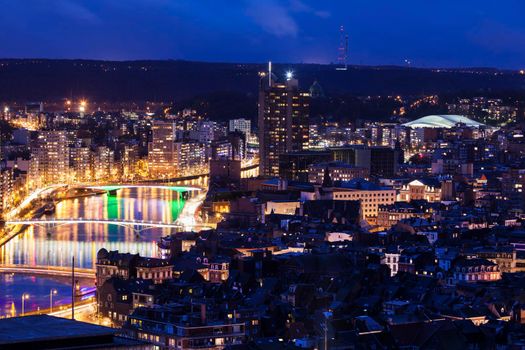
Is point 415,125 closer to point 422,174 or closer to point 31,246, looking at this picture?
point 422,174

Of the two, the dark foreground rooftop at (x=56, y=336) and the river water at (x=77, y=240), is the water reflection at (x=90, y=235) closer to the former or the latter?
the river water at (x=77, y=240)

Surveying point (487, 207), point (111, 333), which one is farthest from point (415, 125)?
point (111, 333)

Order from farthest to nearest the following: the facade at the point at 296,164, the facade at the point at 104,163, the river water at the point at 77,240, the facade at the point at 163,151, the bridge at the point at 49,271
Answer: the facade at the point at 163,151, the facade at the point at 104,163, the facade at the point at 296,164, the bridge at the point at 49,271, the river water at the point at 77,240

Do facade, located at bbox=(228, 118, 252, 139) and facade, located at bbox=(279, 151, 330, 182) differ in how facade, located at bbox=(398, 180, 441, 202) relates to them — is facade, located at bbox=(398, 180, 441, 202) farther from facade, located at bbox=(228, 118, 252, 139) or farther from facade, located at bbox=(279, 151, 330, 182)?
facade, located at bbox=(228, 118, 252, 139)

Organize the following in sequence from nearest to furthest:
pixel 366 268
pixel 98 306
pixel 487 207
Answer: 1. pixel 98 306
2. pixel 366 268
3. pixel 487 207

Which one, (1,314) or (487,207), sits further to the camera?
(487,207)

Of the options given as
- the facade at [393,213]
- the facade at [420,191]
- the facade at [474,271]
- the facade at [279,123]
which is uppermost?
the facade at [279,123]

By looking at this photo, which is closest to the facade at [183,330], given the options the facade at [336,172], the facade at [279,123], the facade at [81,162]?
the facade at [336,172]
